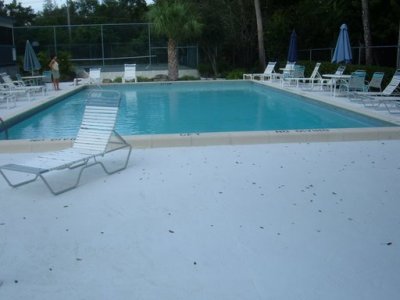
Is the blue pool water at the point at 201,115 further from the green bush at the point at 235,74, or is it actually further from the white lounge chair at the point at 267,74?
the green bush at the point at 235,74

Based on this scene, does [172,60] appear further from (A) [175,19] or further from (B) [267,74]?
(B) [267,74]

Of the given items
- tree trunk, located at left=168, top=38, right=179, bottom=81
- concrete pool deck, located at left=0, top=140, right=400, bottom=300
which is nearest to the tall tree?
tree trunk, located at left=168, top=38, right=179, bottom=81

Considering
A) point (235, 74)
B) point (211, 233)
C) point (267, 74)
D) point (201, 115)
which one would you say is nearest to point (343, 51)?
point (201, 115)

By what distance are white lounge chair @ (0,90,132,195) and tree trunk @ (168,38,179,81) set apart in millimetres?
14650

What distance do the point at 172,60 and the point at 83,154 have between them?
16094 mm

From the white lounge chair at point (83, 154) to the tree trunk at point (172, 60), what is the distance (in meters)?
14.7

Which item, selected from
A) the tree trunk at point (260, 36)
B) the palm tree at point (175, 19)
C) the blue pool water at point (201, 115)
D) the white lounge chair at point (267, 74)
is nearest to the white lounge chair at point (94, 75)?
the blue pool water at point (201, 115)

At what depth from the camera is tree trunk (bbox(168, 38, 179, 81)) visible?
2032cm

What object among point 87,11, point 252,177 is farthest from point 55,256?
point 87,11

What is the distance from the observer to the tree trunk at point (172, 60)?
20.3 metres

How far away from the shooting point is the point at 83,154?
5.14 metres

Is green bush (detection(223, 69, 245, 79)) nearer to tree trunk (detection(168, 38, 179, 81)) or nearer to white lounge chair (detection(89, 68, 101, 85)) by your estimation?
tree trunk (detection(168, 38, 179, 81))

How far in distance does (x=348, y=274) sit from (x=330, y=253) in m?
0.30

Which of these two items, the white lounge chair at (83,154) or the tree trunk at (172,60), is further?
the tree trunk at (172,60)
